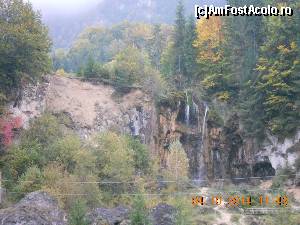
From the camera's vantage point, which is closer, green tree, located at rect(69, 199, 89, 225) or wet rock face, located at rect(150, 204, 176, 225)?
green tree, located at rect(69, 199, 89, 225)

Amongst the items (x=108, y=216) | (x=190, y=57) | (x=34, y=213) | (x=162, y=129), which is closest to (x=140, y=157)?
(x=162, y=129)

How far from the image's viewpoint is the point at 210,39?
56.8 m

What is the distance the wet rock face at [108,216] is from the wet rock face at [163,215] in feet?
5.38

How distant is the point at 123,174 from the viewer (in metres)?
39.0

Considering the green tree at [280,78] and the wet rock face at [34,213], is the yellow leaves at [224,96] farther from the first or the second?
the wet rock face at [34,213]

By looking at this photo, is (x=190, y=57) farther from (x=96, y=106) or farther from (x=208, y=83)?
(x=96, y=106)

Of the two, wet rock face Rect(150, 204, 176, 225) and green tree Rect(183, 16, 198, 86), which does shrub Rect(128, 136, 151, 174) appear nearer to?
wet rock face Rect(150, 204, 176, 225)

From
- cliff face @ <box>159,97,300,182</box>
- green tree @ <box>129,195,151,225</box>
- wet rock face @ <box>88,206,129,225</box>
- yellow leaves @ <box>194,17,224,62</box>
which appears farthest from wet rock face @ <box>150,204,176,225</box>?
yellow leaves @ <box>194,17,224,62</box>

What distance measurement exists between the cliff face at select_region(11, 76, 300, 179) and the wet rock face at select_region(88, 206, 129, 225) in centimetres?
1514

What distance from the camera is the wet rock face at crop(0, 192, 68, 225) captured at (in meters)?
27.4

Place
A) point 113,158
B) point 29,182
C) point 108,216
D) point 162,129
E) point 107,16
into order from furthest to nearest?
point 107,16
point 162,129
point 113,158
point 29,182
point 108,216

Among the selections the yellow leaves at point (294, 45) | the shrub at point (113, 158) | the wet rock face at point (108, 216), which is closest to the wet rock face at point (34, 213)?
the wet rock face at point (108, 216)

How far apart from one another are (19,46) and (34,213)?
1693 cm

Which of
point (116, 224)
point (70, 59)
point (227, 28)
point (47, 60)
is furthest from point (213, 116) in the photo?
point (70, 59)
